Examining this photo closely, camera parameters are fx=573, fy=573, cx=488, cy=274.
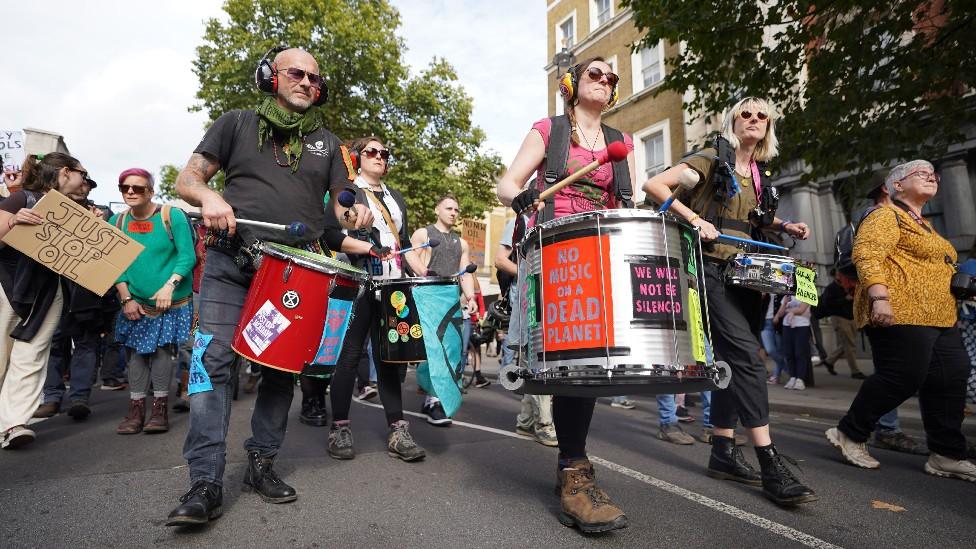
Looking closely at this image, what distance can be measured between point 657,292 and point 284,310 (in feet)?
5.33

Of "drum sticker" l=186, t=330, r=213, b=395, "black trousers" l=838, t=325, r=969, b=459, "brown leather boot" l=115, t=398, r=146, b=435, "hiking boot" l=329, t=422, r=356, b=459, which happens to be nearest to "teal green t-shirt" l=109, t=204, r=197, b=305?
"brown leather boot" l=115, t=398, r=146, b=435

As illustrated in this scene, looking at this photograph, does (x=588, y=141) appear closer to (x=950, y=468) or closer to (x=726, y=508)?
(x=726, y=508)

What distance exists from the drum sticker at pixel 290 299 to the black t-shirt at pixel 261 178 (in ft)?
1.22

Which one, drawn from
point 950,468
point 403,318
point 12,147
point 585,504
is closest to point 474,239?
point 12,147

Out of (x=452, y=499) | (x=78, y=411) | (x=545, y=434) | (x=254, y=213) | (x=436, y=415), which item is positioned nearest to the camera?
(x=254, y=213)

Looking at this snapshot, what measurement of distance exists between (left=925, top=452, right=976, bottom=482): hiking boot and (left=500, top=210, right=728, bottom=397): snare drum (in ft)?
8.20

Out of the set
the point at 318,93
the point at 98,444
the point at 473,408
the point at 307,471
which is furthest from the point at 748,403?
the point at 98,444

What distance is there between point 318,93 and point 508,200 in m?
1.25

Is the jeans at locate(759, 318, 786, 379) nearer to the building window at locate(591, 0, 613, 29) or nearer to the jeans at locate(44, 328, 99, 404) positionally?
the jeans at locate(44, 328, 99, 404)

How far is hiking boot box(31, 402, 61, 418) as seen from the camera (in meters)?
5.44

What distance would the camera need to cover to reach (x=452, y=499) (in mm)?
3008

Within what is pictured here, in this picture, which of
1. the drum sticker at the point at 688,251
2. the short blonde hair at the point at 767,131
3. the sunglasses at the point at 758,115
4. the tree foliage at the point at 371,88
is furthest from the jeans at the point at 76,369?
the tree foliage at the point at 371,88

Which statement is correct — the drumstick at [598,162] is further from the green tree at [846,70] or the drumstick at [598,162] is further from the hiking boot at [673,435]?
the green tree at [846,70]

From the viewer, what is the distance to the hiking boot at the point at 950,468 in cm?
360
